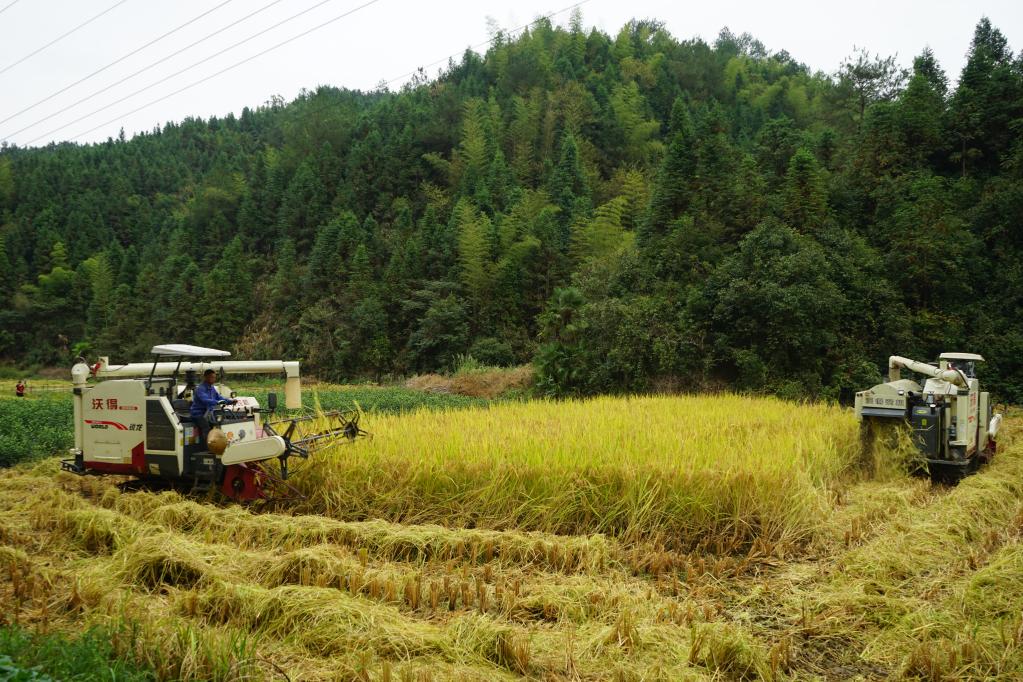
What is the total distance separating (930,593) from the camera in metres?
5.24

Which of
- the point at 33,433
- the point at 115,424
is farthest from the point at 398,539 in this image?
the point at 33,433

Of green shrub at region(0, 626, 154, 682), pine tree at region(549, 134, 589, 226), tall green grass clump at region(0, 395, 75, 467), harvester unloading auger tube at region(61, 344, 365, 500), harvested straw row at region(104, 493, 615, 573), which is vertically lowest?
tall green grass clump at region(0, 395, 75, 467)

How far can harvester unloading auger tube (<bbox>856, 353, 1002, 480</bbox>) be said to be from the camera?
9.09 m

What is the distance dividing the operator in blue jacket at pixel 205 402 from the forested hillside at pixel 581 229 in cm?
869

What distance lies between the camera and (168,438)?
802 centimetres

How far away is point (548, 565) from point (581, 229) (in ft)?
126

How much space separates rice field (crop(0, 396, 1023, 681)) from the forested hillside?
10.6m

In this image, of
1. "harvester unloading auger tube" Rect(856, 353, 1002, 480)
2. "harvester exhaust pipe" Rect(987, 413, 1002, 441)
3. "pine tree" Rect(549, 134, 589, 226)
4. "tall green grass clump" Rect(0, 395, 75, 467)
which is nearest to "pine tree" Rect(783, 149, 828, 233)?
"harvester exhaust pipe" Rect(987, 413, 1002, 441)


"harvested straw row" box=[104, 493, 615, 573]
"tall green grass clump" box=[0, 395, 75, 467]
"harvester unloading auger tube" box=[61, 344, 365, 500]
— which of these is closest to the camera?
"harvested straw row" box=[104, 493, 615, 573]

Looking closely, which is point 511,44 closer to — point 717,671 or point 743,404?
point 743,404

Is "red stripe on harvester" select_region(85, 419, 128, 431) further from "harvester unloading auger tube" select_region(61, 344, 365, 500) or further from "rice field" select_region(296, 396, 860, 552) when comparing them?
"rice field" select_region(296, 396, 860, 552)

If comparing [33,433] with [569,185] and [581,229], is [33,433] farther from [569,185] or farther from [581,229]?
[569,185]

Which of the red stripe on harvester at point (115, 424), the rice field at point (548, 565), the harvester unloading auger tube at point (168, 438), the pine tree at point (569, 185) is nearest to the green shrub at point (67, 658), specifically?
the rice field at point (548, 565)

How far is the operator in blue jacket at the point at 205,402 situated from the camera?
8.20 m
